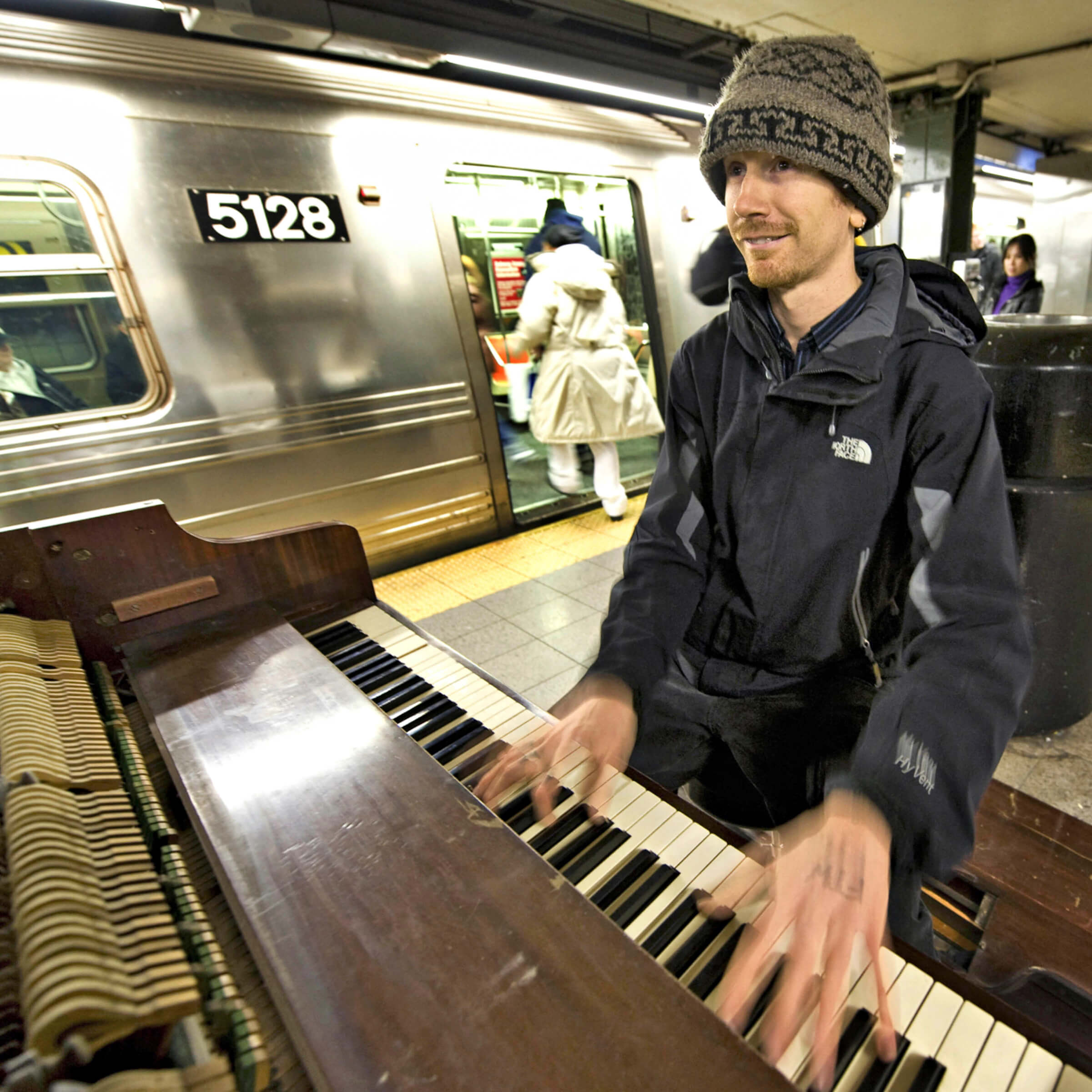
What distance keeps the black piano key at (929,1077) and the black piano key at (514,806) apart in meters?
0.55

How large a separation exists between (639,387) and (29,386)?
4.19 metres

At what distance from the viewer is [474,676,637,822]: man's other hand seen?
1002 millimetres

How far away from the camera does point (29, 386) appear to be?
3.38 metres

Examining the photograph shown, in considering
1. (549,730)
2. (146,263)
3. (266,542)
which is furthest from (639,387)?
(549,730)

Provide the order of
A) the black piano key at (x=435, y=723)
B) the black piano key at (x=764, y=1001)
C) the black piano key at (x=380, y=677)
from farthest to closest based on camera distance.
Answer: the black piano key at (x=380, y=677) → the black piano key at (x=435, y=723) → the black piano key at (x=764, y=1001)

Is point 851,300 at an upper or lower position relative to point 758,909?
upper

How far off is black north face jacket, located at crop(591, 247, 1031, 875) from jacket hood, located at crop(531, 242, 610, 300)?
3.81 m

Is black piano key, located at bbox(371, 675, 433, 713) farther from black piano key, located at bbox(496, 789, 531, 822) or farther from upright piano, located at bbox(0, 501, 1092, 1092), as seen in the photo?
black piano key, located at bbox(496, 789, 531, 822)

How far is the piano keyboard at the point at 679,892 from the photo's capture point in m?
0.63

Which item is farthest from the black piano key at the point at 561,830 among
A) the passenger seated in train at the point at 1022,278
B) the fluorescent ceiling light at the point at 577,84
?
the passenger seated in train at the point at 1022,278

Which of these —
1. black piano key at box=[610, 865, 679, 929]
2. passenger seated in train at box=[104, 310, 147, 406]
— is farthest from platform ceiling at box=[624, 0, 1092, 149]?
black piano key at box=[610, 865, 679, 929]

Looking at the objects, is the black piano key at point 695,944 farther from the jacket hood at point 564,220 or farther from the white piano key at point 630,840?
the jacket hood at point 564,220

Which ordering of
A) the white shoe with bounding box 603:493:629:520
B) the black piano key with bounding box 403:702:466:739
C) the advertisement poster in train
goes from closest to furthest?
the black piano key with bounding box 403:702:466:739 → the white shoe with bounding box 603:493:629:520 → the advertisement poster in train

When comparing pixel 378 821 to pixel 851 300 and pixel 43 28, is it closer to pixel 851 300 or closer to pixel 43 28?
pixel 851 300
